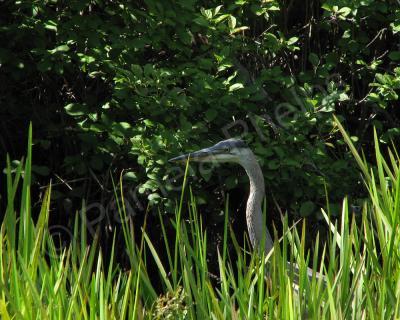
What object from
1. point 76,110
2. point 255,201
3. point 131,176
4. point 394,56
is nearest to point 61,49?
point 76,110

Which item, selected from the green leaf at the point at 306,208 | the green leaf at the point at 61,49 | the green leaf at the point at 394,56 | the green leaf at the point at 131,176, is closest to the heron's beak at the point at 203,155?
the green leaf at the point at 131,176

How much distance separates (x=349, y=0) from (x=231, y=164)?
99 centimetres

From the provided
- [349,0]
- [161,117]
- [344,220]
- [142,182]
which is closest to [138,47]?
[161,117]

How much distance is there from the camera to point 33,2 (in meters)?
3.91

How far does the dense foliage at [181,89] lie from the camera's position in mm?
3885

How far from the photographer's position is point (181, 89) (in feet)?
12.9

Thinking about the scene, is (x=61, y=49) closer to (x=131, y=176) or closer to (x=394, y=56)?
(x=131, y=176)

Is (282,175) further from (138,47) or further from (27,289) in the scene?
(27,289)

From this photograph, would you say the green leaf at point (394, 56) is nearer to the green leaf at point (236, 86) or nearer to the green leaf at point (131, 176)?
the green leaf at point (236, 86)

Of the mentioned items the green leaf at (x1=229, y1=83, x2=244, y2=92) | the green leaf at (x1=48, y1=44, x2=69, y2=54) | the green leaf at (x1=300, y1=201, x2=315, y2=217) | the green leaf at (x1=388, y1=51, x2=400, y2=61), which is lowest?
the green leaf at (x1=300, y1=201, x2=315, y2=217)

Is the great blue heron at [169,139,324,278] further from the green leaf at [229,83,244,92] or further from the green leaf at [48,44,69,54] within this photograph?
the green leaf at [48,44,69,54]

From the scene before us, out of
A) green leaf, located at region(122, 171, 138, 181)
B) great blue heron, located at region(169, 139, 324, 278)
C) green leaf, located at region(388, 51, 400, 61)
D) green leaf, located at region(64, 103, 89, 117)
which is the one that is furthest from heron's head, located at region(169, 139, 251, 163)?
green leaf, located at region(388, 51, 400, 61)

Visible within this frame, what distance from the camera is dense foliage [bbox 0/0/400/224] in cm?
388

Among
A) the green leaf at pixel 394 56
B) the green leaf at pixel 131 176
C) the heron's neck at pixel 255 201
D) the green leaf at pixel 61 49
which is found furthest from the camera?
the green leaf at pixel 394 56
